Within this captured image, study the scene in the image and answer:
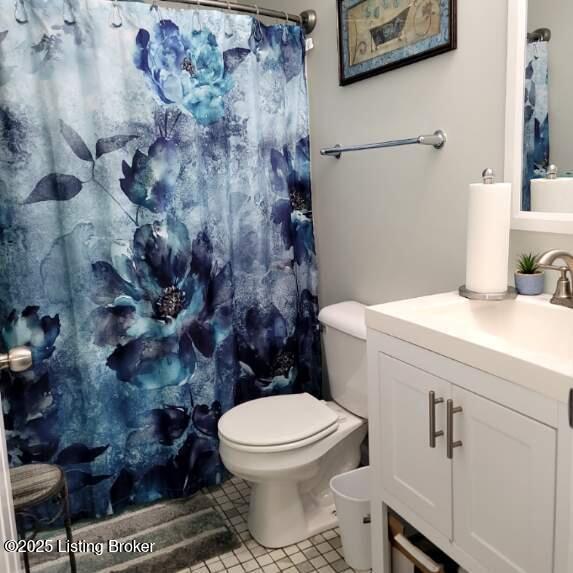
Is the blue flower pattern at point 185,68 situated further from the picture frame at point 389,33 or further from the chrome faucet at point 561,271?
the chrome faucet at point 561,271

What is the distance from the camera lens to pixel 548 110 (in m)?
1.49

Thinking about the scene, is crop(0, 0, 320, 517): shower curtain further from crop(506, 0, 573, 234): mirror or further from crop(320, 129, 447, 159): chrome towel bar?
crop(506, 0, 573, 234): mirror

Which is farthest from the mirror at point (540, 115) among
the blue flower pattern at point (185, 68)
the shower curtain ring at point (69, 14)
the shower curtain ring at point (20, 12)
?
the shower curtain ring at point (20, 12)

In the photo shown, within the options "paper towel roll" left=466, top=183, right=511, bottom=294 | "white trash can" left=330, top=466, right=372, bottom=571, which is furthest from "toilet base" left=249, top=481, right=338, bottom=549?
"paper towel roll" left=466, top=183, right=511, bottom=294

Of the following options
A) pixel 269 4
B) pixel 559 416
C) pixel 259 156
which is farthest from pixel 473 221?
pixel 269 4

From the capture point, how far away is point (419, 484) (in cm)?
140

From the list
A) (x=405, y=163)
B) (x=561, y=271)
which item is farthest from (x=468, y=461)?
(x=405, y=163)

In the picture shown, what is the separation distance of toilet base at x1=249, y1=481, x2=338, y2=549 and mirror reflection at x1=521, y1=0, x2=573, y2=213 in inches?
47.5

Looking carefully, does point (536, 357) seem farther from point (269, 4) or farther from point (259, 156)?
point (269, 4)

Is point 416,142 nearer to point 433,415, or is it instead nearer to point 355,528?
point 433,415

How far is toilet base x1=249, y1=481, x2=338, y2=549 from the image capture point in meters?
1.90

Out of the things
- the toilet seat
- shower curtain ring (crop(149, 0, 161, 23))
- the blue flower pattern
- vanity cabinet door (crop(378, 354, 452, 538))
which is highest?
shower curtain ring (crop(149, 0, 161, 23))

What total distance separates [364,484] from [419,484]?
581 mm

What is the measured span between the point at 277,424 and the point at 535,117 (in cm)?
121
